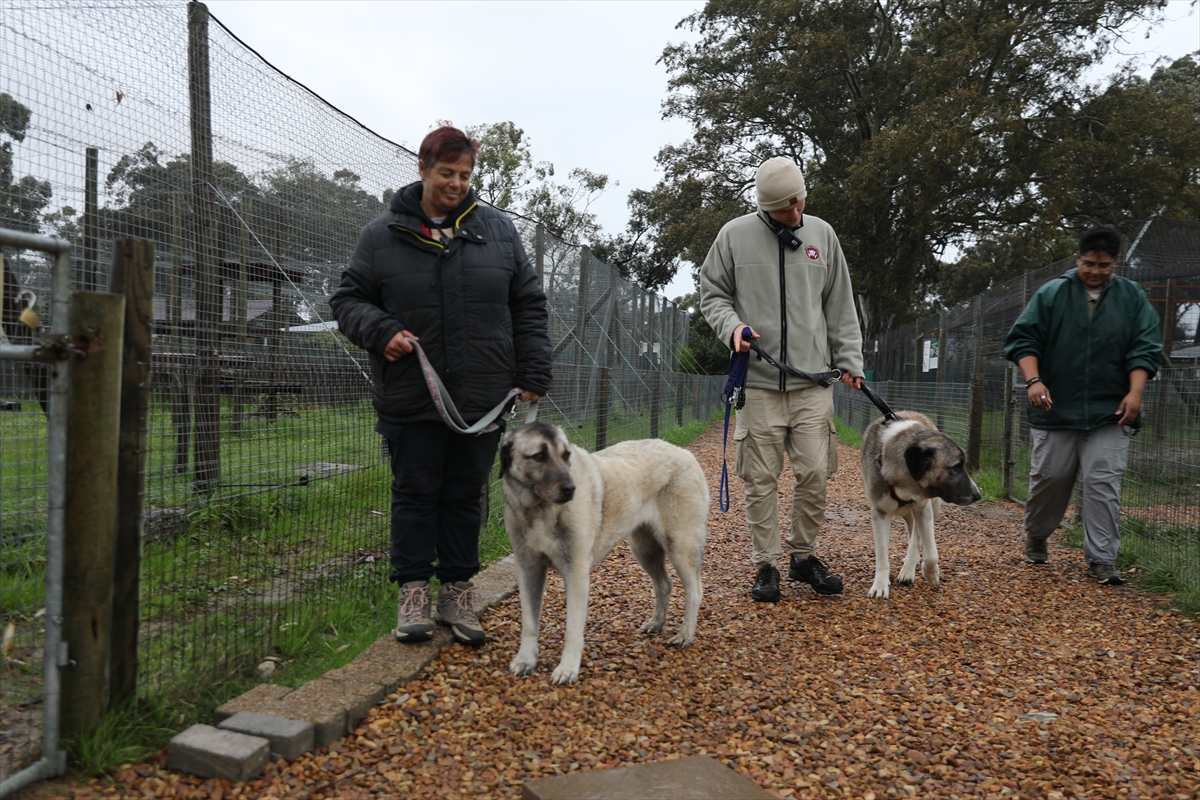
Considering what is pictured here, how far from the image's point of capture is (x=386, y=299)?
3443 millimetres

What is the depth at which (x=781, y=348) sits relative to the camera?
4.63 metres

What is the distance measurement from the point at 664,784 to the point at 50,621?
1.80 meters

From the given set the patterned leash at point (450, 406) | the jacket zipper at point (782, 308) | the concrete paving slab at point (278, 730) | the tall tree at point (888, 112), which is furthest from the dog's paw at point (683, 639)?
the tall tree at point (888, 112)

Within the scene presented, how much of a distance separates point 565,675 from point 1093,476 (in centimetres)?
380

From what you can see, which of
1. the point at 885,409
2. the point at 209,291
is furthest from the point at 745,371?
the point at 209,291

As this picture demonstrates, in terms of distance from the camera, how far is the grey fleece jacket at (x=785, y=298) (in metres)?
4.62

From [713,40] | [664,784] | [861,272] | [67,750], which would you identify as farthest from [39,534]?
[713,40]

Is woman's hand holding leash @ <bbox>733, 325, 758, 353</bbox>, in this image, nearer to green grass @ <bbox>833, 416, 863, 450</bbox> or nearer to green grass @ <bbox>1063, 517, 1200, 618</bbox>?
green grass @ <bbox>1063, 517, 1200, 618</bbox>

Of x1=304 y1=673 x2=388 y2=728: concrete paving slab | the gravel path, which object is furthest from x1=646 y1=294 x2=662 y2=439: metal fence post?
x1=304 y1=673 x2=388 y2=728: concrete paving slab

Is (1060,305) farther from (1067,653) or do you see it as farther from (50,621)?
(50,621)

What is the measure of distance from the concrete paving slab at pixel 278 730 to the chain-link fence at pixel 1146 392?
473 centimetres

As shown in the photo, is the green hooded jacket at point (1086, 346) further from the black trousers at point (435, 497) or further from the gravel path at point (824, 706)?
the black trousers at point (435, 497)

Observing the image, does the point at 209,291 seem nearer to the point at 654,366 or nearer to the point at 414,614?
the point at 414,614

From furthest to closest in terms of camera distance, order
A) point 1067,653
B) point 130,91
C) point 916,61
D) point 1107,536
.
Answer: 1. point 916,61
2. point 1107,536
3. point 1067,653
4. point 130,91
